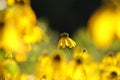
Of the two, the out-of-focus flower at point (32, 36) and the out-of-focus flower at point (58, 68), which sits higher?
the out-of-focus flower at point (32, 36)

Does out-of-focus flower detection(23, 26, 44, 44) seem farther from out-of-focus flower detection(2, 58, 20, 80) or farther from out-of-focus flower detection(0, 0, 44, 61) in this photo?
out-of-focus flower detection(2, 58, 20, 80)

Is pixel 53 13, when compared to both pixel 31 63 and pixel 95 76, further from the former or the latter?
pixel 95 76

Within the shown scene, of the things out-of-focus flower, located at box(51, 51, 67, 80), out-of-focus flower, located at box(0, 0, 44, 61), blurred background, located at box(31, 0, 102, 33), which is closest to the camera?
out-of-focus flower, located at box(0, 0, 44, 61)

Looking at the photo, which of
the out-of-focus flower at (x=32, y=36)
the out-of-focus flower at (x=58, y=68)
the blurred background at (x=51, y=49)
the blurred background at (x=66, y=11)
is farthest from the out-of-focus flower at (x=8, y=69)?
the blurred background at (x=66, y=11)

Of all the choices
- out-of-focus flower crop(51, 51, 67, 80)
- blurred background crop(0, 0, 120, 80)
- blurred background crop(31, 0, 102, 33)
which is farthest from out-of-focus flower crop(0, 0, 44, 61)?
blurred background crop(31, 0, 102, 33)

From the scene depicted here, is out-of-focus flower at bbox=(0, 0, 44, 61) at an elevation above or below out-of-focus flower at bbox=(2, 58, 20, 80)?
above

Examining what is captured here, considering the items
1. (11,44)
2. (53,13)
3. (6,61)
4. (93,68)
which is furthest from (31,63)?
(53,13)

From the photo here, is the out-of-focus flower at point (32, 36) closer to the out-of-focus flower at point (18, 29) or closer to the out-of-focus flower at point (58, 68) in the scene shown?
the out-of-focus flower at point (18, 29)

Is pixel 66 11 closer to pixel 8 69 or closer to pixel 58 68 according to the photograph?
pixel 58 68

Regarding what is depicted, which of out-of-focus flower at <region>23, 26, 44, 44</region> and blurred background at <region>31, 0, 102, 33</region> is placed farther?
blurred background at <region>31, 0, 102, 33</region>

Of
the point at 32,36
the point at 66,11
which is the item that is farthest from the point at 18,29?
the point at 66,11

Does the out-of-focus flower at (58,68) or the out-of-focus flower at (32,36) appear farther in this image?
the out-of-focus flower at (32,36)

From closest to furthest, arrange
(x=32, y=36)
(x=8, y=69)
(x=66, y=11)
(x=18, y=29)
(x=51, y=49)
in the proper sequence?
(x=8, y=69)
(x=18, y=29)
(x=32, y=36)
(x=51, y=49)
(x=66, y=11)
